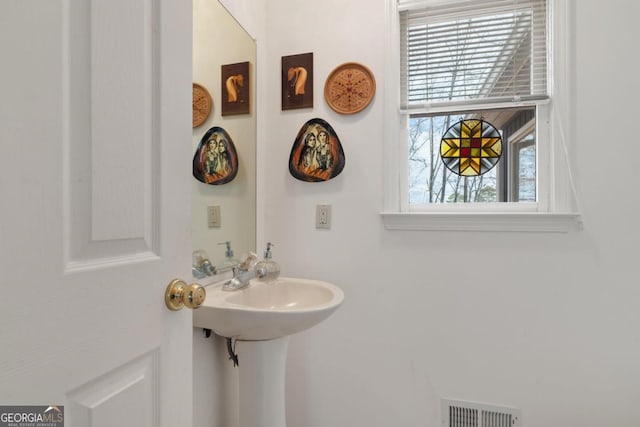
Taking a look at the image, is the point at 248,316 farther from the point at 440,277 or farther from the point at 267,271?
the point at 440,277

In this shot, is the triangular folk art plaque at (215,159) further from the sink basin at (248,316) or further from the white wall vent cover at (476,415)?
the white wall vent cover at (476,415)

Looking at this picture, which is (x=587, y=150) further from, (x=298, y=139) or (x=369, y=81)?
(x=298, y=139)

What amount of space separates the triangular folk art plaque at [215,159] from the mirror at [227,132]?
0.07 ft

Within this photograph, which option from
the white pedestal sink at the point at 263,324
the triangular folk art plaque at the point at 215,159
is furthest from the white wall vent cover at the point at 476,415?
the triangular folk art plaque at the point at 215,159

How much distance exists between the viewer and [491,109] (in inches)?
57.4

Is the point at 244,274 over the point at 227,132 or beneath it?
beneath

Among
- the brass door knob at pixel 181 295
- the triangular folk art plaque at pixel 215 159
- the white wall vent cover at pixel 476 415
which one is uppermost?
the triangular folk art plaque at pixel 215 159

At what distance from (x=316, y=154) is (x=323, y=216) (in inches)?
12.0

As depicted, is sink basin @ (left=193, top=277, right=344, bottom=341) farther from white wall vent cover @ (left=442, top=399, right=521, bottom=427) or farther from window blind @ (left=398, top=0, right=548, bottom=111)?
window blind @ (left=398, top=0, right=548, bottom=111)

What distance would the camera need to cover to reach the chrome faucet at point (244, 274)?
126cm

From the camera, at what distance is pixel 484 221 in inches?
55.7

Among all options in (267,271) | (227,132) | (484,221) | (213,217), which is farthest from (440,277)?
(227,132)

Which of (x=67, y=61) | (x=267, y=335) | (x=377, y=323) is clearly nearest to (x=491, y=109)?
(x=377, y=323)

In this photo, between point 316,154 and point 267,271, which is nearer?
point 267,271
